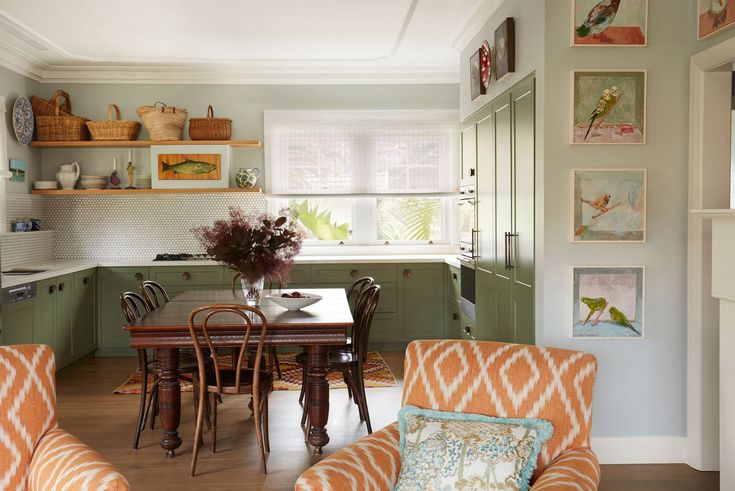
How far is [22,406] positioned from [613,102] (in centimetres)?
310

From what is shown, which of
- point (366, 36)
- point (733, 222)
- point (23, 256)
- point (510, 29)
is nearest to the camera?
point (733, 222)

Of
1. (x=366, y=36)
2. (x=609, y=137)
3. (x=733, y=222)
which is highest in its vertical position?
(x=366, y=36)

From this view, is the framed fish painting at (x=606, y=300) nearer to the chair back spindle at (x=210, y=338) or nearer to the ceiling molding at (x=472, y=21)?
the chair back spindle at (x=210, y=338)

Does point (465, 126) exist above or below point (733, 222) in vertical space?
above

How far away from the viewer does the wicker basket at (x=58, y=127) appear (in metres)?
6.72

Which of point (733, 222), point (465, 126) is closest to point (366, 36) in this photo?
point (465, 126)

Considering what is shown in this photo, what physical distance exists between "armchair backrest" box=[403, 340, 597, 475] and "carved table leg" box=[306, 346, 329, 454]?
139 cm

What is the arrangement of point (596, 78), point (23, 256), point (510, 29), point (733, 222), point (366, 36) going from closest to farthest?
point (733, 222), point (596, 78), point (510, 29), point (366, 36), point (23, 256)

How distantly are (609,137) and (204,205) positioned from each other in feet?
15.1

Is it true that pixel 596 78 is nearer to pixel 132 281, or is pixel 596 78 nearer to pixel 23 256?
pixel 132 281

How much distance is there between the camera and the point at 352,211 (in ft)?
24.4

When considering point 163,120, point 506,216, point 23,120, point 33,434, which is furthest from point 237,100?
point 33,434

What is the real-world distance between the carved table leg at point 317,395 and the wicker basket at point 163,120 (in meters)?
3.65

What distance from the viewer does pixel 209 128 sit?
6.88m
